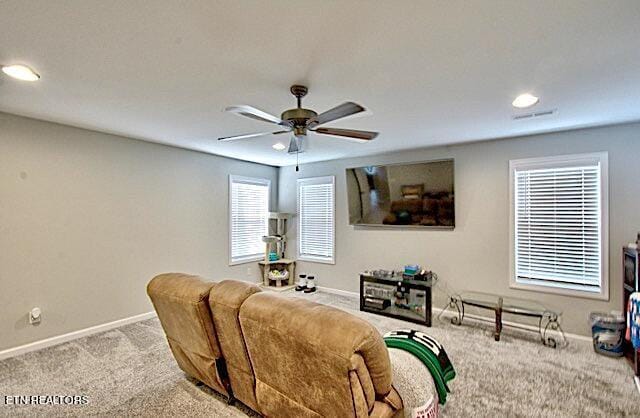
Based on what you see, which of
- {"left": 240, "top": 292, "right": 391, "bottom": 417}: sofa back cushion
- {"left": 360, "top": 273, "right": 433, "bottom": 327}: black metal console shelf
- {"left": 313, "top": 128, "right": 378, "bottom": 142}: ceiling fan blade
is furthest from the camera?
{"left": 360, "top": 273, "right": 433, "bottom": 327}: black metal console shelf

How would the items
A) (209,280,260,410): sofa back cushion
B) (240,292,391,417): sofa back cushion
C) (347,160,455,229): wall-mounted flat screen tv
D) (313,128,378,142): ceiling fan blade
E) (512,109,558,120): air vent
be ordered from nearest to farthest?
(240,292,391,417): sofa back cushion, (209,280,260,410): sofa back cushion, (313,128,378,142): ceiling fan blade, (512,109,558,120): air vent, (347,160,455,229): wall-mounted flat screen tv

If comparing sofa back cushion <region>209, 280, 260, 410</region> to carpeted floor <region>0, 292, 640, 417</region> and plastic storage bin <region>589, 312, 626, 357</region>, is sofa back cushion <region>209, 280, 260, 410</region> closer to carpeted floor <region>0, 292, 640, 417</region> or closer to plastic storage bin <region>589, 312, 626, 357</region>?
carpeted floor <region>0, 292, 640, 417</region>

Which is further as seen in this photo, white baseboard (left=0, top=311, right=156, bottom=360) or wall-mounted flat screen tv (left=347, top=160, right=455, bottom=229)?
wall-mounted flat screen tv (left=347, top=160, right=455, bottom=229)

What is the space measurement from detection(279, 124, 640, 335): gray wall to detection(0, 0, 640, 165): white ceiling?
0.46m

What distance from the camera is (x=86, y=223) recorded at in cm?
368

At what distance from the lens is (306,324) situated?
1.50 meters

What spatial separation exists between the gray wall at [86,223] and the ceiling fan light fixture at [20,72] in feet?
4.31

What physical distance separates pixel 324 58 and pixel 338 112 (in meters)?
0.34

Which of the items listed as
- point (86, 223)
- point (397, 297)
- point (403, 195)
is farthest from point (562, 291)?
point (86, 223)

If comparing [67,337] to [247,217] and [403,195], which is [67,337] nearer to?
[247,217]

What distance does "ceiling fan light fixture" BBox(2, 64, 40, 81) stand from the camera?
2.10m

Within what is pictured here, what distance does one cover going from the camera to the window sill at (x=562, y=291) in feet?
11.3

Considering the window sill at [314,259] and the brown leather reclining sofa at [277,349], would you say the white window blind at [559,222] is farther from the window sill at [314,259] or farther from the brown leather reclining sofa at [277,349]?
the brown leather reclining sofa at [277,349]

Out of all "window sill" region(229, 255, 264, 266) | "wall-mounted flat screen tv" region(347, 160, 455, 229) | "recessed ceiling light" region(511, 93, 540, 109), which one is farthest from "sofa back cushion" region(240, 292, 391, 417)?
"window sill" region(229, 255, 264, 266)
